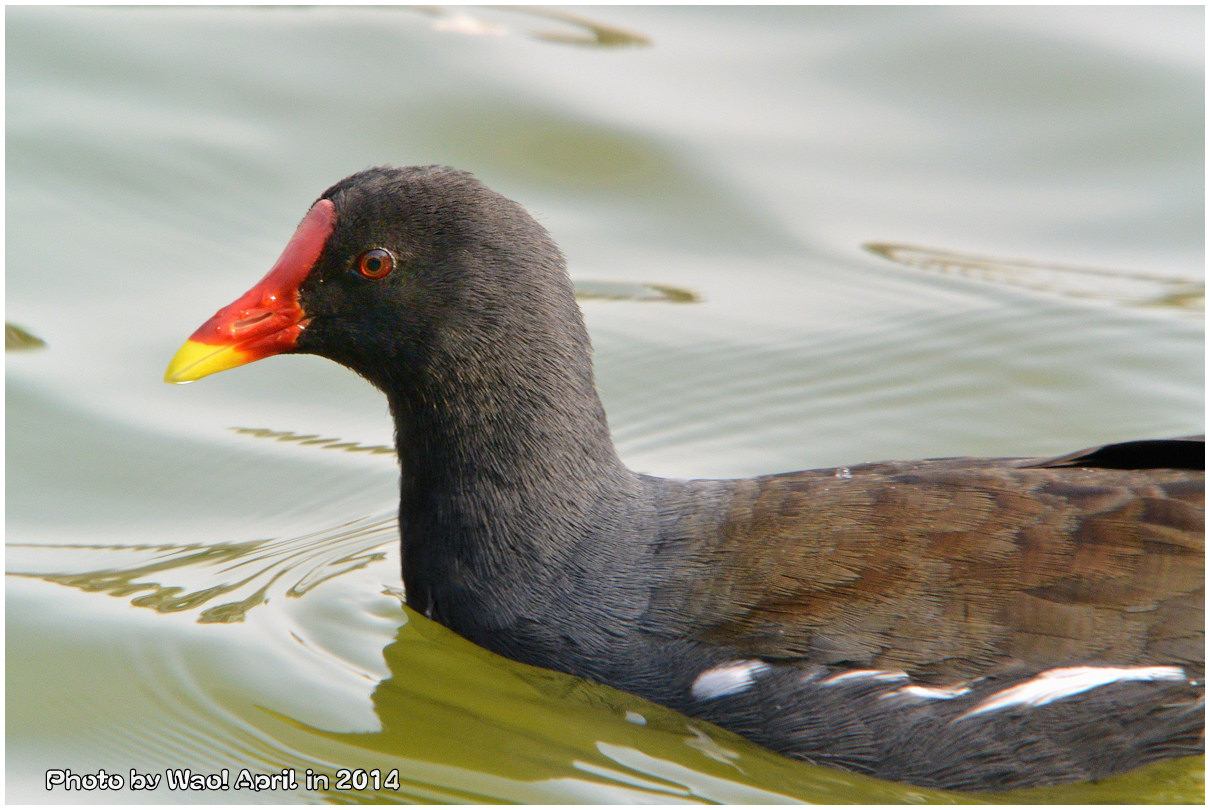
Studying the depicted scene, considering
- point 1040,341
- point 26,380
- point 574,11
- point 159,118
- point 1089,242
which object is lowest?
point 26,380

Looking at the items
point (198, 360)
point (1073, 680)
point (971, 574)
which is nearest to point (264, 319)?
point (198, 360)

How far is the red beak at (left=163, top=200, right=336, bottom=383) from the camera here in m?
4.01

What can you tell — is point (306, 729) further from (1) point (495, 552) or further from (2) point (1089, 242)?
(2) point (1089, 242)

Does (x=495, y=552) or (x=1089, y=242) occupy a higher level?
(x=1089, y=242)

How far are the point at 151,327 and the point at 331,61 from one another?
2.33m

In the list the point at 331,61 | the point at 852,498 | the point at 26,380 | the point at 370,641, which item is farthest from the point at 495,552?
the point at 331,61

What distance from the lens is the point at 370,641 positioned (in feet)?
14.2

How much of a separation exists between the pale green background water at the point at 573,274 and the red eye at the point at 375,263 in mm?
1000

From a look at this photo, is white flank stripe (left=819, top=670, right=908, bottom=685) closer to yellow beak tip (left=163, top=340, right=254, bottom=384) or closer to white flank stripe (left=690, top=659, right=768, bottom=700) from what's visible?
white flank stripe (left=690, top=659, right=768, bottom=700)

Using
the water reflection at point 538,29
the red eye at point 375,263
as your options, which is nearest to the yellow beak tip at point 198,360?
the red eye at point 375,263

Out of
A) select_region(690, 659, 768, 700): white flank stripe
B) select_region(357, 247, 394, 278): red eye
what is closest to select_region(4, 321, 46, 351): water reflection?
select_region(357, 247, 394, 278): red eye

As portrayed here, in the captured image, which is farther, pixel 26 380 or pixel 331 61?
pixel 331 61

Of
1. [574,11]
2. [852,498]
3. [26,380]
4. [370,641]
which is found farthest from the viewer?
[574,11]

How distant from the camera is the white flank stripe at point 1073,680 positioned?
3.51 m
